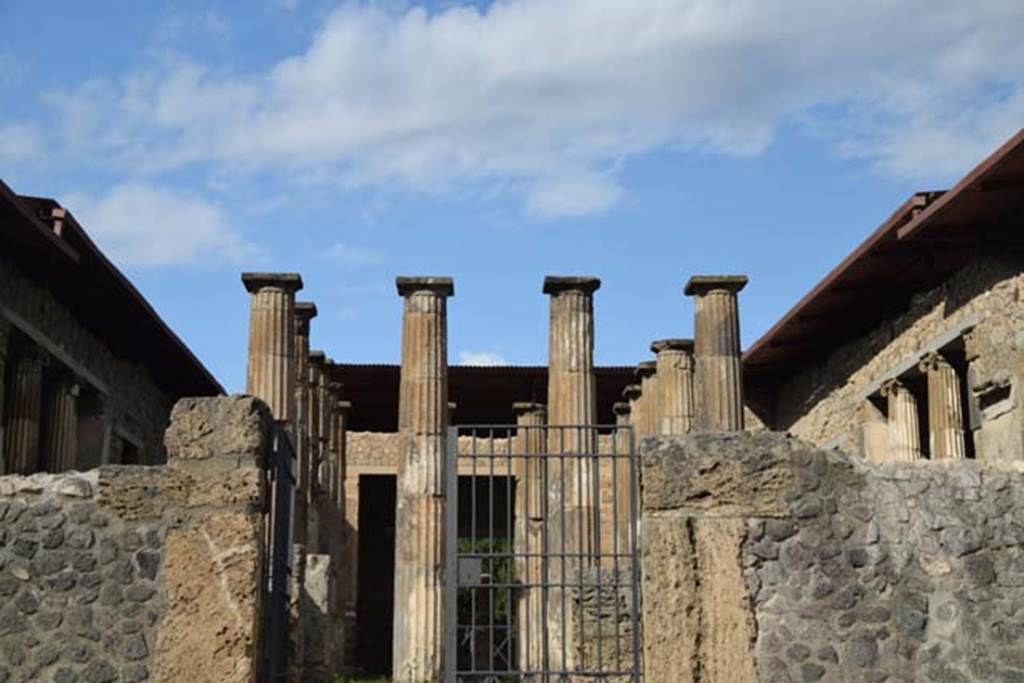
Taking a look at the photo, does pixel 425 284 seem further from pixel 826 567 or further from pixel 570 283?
pixel 826 567

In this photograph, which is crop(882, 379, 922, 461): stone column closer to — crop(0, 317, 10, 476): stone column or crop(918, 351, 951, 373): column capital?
crop(918, 351, 951, 373): column capital

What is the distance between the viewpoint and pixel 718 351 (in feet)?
59.8

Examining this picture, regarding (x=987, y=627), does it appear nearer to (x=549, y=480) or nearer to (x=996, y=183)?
(x=996, y=183)

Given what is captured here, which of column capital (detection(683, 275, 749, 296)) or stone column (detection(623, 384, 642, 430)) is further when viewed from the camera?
stone column (detection(623, 384, 642, 430))

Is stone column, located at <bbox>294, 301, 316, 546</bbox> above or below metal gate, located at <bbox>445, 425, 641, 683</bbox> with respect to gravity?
above

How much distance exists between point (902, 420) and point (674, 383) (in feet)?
12.0

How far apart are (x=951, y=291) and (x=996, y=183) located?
2882 mm

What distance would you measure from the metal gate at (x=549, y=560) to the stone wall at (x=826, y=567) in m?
0.43

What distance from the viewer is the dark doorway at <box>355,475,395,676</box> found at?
33.4 m

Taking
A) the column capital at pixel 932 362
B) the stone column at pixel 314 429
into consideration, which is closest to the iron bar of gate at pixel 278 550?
the column capital at pixel 932 362

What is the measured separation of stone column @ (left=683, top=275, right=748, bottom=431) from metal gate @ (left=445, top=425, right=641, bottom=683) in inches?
46.8

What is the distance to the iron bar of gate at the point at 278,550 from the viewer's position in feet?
28.9

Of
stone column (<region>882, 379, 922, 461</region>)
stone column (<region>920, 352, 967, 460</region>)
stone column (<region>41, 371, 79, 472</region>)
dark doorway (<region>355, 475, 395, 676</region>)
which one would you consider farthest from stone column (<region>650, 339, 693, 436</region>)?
dark doorway (<region>355, 475, 395, 676</region>)

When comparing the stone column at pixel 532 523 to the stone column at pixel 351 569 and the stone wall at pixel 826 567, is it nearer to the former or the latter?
the stone column at pixel 351 569
